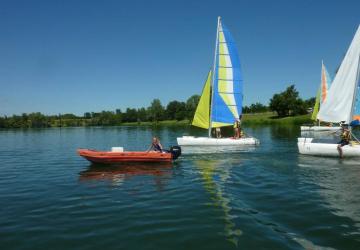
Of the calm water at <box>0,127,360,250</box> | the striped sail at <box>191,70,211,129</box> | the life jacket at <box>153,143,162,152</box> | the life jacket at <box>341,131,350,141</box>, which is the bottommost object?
the calm water at <box>0,127,360,250</box>

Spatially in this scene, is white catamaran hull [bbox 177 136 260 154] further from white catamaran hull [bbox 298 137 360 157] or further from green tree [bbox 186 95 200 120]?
green tree [bbox 186 95 200 120]

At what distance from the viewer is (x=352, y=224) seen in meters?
10.9

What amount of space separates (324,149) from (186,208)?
1738cm

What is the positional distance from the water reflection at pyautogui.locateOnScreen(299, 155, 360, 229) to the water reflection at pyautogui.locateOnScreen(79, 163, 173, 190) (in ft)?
26.0

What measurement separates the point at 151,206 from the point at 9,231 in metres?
5.12

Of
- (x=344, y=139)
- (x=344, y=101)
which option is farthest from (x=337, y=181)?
(x=344, y=101)

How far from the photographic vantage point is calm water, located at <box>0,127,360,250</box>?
9.93 m

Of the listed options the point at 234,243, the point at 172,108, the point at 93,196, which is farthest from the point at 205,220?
the point at 172,108

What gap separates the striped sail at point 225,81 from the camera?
3962cm

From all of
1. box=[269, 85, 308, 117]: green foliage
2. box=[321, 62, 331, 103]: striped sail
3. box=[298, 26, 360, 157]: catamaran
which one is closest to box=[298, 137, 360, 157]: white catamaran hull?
box=[298, 26, 360, 157]: catamaran

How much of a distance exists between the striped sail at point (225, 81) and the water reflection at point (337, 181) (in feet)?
49.3

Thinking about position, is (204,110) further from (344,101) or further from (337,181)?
(337,181)

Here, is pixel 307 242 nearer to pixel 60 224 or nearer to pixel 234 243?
pixel 234 243

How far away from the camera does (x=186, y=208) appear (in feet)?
43.4
